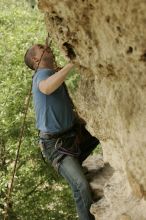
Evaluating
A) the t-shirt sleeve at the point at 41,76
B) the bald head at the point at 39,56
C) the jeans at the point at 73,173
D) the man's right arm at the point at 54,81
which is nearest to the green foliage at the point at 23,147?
the bald head at the point at 39,56

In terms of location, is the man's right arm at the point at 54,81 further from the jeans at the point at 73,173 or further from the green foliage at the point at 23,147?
the green foliage at the point at 23,147

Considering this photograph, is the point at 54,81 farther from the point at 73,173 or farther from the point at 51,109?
the point at 73,173

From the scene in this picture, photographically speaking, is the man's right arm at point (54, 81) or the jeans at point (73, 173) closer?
the man's right arm at point (54, 81)

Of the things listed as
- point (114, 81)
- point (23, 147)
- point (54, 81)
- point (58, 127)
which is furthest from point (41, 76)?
point (23, 147)

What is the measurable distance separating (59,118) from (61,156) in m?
0.43

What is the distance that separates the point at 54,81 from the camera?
5.01m

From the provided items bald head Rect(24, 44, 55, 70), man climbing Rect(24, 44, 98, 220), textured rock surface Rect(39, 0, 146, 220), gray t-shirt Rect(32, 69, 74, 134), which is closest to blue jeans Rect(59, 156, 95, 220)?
man climbing Rect(24, 44, 98, 220)

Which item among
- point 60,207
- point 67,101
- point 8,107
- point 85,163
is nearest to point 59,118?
point 67,101

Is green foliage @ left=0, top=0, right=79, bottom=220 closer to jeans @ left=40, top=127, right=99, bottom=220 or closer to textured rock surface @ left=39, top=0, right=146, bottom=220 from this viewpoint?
jeans @ left=40, top=127, right=99, bottom=220

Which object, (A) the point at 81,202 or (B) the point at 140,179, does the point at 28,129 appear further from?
(B) the point at 140,179

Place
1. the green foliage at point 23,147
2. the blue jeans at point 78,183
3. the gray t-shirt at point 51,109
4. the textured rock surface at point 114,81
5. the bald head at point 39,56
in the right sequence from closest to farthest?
the textured rock surface at point 114,81 → the blue jeans at point 78,183 → the gray t-shirt at point 51,109 → the bald head at point 39,56 → the green foliage at point 23,147

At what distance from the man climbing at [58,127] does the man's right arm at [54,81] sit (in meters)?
0.02

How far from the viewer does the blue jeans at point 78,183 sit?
5227mm

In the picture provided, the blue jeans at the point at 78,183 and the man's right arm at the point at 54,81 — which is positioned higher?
the man's right arm at the point at 54,81
